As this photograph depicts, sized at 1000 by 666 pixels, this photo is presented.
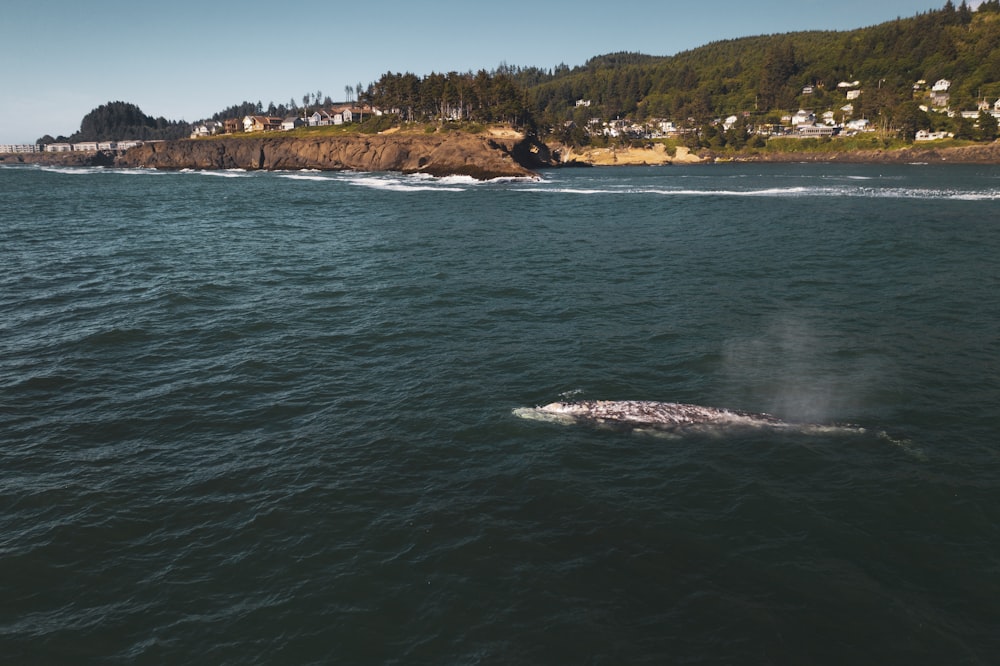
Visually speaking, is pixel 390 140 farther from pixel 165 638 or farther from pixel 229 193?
pixel 165 638

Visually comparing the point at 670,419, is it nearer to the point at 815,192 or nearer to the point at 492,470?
the point at 492,470

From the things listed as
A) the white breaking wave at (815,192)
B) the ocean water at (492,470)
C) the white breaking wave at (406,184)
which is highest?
the white breaking wave at (406,184)

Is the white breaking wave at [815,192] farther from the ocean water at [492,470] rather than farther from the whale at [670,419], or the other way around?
the whale at [670,419]

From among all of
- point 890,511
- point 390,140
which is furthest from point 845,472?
point 390,140

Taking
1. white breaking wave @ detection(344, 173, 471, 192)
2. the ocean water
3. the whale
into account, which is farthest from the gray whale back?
white breaking wave @ detection(344, 173, 471, 192)

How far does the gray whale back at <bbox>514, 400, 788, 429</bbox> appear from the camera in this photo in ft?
80.4

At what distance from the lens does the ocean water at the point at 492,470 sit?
14.7 m

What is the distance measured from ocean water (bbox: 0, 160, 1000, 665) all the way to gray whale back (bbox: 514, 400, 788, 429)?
796mm

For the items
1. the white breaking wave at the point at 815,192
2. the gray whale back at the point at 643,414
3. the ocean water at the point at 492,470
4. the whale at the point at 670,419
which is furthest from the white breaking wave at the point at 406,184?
the whale at the point at 670,419

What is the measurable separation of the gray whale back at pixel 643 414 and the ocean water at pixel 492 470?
0.80 meters

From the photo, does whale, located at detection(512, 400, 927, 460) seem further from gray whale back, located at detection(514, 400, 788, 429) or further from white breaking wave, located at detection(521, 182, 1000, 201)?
white breaking wave, located at detection(521, 182, 1000, 201)

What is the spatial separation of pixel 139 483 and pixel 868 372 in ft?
104

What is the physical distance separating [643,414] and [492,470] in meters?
7.22

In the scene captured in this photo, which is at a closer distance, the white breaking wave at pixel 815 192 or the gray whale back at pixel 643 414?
the gray whale back at pixel 643 414
